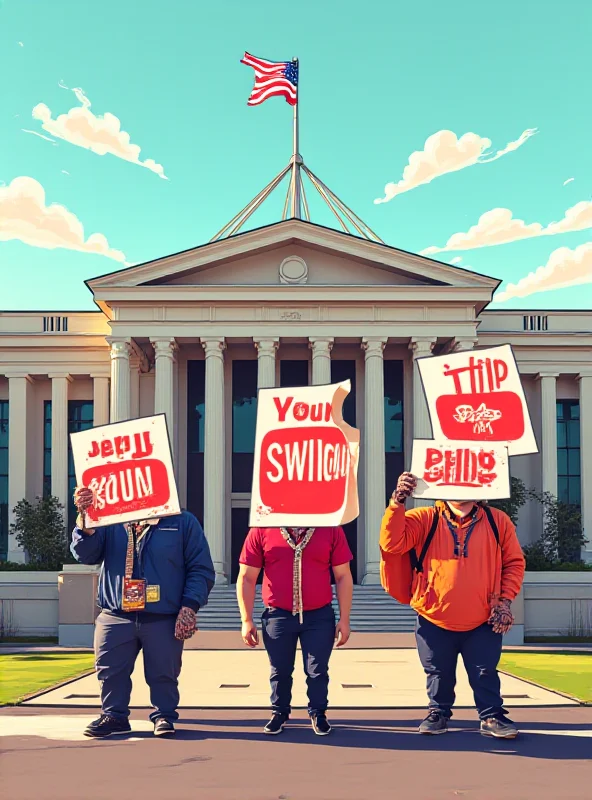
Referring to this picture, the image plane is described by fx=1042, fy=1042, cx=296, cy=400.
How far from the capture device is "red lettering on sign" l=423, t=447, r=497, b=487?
7.96 metres

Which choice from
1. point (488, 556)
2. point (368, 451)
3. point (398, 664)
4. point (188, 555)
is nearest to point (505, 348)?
point (488, 556)

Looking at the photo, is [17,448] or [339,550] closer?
[339,550]

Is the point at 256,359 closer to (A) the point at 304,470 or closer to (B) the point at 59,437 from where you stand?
(B) the point at 59,437

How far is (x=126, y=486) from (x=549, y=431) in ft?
112

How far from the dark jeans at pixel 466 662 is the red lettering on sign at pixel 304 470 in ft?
4.19

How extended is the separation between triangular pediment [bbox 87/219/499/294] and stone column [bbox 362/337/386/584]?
8.78ft

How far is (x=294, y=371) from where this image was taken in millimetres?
40656

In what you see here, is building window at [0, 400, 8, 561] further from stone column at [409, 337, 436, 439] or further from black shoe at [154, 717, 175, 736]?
black shoe at [154, 717, 175, 736]

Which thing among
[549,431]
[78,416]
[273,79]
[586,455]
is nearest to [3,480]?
[78,416]

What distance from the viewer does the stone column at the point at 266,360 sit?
3725cm

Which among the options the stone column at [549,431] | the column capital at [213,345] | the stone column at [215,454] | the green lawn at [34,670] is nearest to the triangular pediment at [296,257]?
the column capital at [213,345]

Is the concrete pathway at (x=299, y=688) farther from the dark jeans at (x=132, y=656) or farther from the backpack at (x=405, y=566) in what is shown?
the backpack at (x=405, y=566)

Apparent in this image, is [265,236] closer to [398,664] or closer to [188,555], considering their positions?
[398,664]

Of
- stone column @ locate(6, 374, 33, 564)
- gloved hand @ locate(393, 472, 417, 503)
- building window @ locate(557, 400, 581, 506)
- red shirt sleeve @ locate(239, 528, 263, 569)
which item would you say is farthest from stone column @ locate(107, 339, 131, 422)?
gloved hand @ locate(393, 472, 417, 503)
